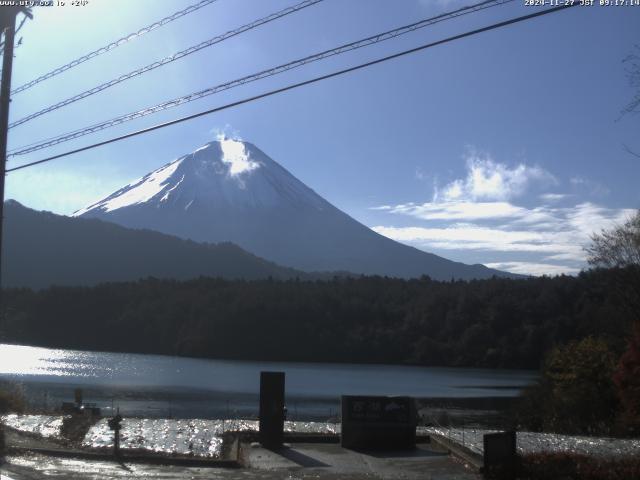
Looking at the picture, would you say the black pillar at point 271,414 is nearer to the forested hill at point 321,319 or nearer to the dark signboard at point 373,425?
the dark signboard at point 373,425

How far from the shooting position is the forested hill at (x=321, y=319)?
100375 mm

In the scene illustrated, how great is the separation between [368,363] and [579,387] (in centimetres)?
7790

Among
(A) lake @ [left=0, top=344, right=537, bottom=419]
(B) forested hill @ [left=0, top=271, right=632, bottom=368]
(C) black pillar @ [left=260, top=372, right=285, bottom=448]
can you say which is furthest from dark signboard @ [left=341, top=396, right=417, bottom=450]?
(B) forested hill @ [left=0, top=271, right=632, bottom=368]

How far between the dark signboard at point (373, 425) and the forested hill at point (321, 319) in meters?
72.8

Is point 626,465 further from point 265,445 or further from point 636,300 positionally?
point 636,300

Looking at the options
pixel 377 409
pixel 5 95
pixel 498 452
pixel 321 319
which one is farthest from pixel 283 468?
pixel 321 319

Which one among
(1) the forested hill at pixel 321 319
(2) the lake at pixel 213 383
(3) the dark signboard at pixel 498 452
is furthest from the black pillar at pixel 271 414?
(1) the forested hill at pixel 321 319

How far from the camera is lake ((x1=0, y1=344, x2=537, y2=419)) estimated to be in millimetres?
49312

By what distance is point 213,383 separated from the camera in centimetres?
7212

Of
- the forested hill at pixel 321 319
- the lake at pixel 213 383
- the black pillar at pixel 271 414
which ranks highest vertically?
the forested hill at pixel 321 319

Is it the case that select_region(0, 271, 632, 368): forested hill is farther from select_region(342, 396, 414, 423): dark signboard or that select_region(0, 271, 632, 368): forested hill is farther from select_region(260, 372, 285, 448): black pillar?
select_region(260, 372, 285, 448): black pillar

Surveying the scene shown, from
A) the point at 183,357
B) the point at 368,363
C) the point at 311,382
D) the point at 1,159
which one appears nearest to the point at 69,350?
the point at 183,357

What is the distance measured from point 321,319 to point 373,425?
106544 mm

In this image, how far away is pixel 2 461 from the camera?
15344mm
